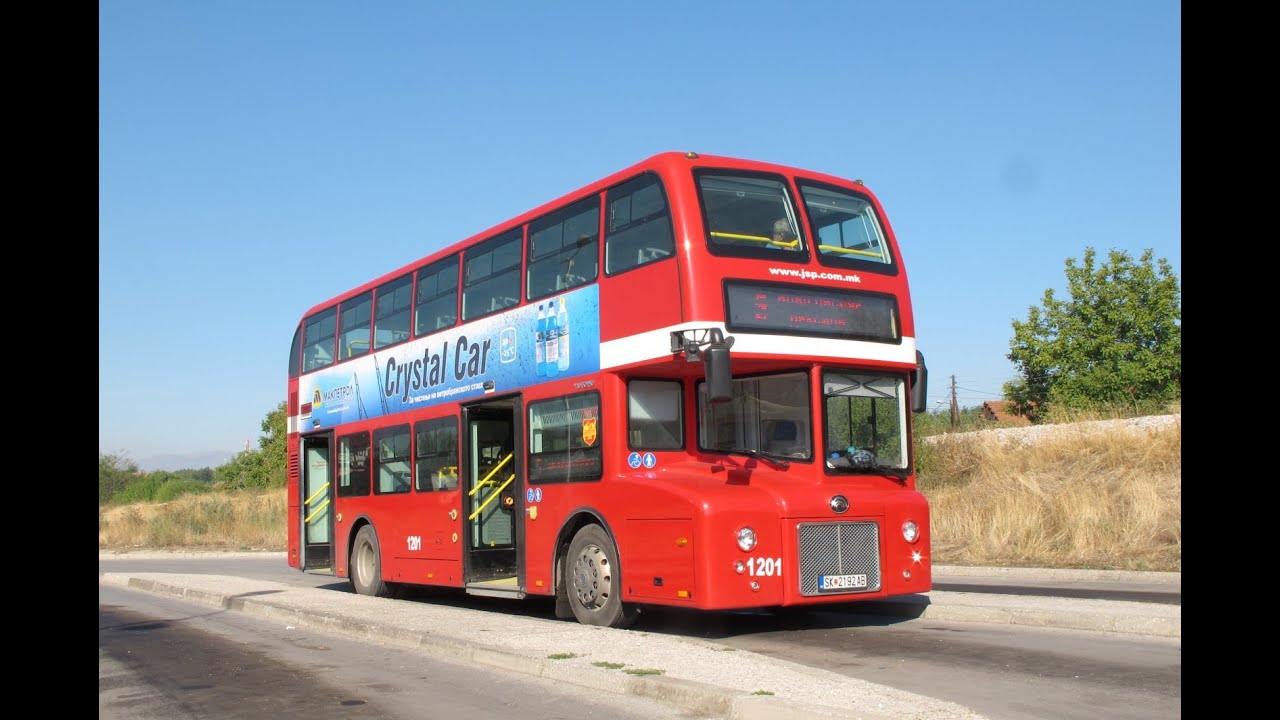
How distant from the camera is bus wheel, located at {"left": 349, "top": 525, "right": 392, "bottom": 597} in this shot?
58.1 ft

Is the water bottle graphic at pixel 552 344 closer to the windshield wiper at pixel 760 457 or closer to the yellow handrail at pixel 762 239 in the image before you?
the windshield wiper at pixel 760 457

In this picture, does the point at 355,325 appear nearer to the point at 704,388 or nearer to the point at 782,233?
the point at 704,388

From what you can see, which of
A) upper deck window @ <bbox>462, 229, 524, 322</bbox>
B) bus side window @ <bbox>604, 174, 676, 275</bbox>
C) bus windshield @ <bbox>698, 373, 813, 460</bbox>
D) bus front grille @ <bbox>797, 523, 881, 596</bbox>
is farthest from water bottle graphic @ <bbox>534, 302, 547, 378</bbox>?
bus front grille @ <bbox>797, 523, 881, 596</bbox>

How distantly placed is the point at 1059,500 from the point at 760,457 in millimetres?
11490

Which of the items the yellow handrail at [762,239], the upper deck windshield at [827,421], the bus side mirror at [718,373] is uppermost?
the yellow handrail at [762,239]

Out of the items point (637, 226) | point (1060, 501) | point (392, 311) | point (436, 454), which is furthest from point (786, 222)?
point (1060, 501)

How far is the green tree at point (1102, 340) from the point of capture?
47.5 metres

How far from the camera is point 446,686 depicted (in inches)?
368

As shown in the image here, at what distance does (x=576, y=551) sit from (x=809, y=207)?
4.34 m

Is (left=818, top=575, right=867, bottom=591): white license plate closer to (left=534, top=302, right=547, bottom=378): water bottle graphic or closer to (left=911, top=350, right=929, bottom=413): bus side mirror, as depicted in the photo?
(left=911, top=350, right=929, bottom=413): bus side mirror

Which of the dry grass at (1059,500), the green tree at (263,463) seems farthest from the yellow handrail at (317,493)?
the green tree at (263,463)

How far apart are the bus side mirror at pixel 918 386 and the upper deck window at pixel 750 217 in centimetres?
172

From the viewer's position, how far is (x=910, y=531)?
11867 mm
